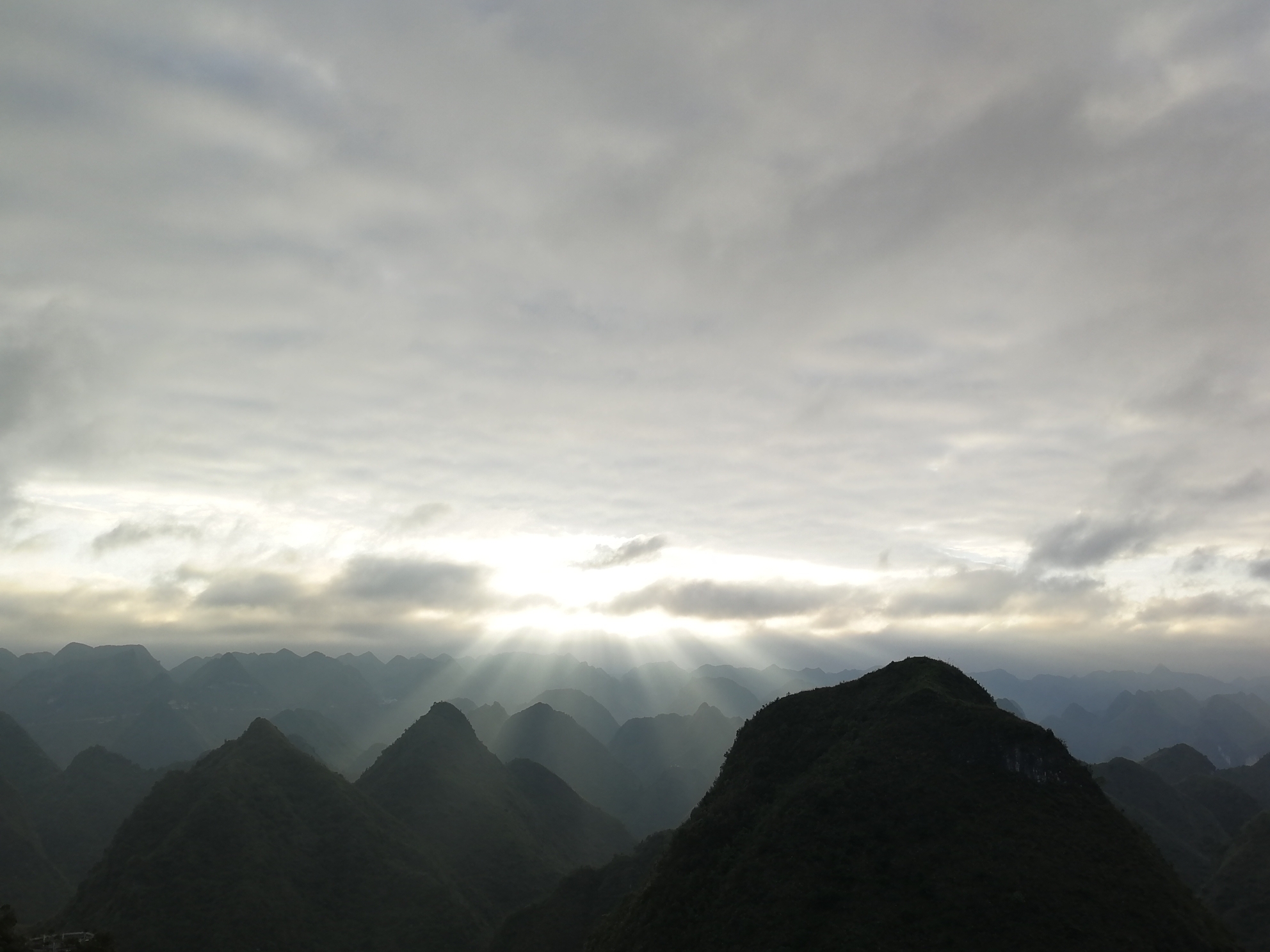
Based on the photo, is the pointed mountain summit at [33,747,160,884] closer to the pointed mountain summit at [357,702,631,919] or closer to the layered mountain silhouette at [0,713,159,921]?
the layered mountain silhouette at [0,713,159,921]

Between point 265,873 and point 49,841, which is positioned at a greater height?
point 265,873

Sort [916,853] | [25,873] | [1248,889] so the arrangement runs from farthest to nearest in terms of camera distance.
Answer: [25,873], [1248,889], [916,853]

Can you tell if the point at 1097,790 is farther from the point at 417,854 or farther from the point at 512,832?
the point at 512,832

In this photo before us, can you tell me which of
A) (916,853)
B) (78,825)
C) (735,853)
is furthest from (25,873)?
(916,853)

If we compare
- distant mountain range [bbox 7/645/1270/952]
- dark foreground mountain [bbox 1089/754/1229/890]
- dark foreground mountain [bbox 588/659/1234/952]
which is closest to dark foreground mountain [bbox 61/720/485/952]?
distant mountain range [bbox 7/645/1270/952]

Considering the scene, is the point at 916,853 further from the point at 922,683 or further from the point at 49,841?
the point at 49,841

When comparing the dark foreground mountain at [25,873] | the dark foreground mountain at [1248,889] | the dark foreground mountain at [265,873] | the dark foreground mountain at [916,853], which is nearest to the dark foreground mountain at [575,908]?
the dark foreground mountain at [265,873]

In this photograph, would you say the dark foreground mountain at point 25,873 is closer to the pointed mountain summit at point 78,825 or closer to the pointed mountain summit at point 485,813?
the pointed mountain summit at point 78,825
